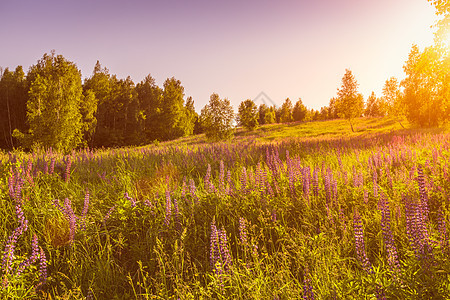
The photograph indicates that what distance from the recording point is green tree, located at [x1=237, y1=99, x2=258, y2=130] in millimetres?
57013

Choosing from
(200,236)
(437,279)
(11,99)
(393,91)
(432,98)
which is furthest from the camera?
(11,99)

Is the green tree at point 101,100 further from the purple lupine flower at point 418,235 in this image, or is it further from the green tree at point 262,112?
the green tree at point 262,112

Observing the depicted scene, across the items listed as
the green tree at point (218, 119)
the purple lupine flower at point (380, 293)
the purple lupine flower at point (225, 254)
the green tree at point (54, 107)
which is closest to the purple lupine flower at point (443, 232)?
the purple lupine flower at point (380, 293)

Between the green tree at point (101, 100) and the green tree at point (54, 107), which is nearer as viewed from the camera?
the green tree at point (54, 107)

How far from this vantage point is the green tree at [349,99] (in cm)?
3875

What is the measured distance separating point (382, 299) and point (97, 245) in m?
3.30

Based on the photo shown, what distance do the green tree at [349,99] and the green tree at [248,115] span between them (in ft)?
66.8

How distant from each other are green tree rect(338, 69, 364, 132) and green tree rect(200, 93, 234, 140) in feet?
78.0

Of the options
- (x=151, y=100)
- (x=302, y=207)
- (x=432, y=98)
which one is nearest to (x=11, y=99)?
(x=151, y=100)

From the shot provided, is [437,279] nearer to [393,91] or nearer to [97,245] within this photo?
[97,245]

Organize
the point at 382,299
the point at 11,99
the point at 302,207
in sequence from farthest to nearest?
the point at 11,99 < the point at 302,207 < the point at 382,299

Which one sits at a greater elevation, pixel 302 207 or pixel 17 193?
pixel 17 193

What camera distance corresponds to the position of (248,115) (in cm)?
5747

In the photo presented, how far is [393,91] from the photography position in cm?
3158
